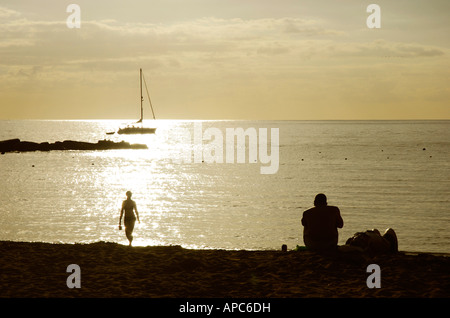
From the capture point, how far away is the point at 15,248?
14664 millimetres

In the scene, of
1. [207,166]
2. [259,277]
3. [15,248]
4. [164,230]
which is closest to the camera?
[259,277]

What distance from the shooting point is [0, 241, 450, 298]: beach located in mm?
10234

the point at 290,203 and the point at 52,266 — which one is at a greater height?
the point at 290,203

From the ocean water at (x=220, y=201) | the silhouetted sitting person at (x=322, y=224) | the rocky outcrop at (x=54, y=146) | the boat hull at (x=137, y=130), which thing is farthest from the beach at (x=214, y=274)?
the boat hull at (x=137, y=130)

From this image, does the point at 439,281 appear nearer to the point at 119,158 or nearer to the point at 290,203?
the point at 290,203

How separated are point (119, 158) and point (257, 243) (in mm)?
85676

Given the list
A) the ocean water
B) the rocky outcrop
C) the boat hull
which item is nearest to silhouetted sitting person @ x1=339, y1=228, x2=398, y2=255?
the ocean water

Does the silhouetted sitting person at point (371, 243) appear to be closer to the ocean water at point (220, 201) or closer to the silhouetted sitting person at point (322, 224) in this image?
the silhouetted sitting person at point (322, 224)

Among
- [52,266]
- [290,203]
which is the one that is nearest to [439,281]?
[52,266]

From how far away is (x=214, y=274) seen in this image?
38.6ft

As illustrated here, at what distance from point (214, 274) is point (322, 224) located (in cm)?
281

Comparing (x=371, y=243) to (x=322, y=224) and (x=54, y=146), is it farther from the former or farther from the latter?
(x=54, y=146)
